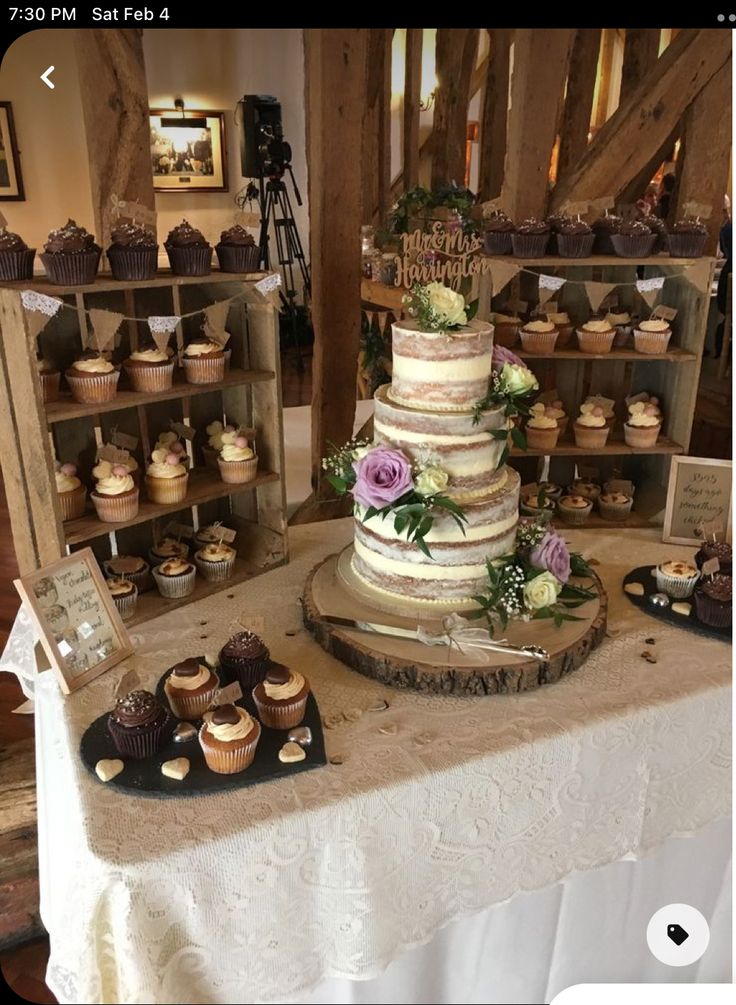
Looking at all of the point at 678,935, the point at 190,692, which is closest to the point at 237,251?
the point at 190,692

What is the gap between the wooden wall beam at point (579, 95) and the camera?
356cm

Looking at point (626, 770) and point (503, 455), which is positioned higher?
point (503, 455)

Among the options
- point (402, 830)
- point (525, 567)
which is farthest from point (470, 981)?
point (525, 567)

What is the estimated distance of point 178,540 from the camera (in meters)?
1.90

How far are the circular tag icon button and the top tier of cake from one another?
1.08 meters

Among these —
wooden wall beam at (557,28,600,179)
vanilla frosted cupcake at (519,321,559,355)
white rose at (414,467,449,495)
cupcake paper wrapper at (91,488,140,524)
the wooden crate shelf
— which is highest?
wooden wall beam at (557,28,600,179)

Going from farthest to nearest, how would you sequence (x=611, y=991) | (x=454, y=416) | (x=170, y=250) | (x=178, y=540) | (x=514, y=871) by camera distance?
(x=178, y=540)
(x=170, y=250)
(x=454, y=416)
(x=514, y=871)
(x=611, y=991)

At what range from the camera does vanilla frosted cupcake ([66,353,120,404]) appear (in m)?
1.57

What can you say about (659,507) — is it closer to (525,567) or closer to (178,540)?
(525,567)

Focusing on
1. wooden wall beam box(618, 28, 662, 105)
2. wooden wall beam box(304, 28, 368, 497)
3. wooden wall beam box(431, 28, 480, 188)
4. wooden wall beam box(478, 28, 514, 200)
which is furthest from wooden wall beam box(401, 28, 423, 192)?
wooden wall beam box(304, 28, 368, 497)

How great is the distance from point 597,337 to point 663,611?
0.77 meters

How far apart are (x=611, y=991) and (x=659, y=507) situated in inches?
53.4

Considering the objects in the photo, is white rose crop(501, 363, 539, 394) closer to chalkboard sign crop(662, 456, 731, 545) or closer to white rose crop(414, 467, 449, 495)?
white rose crop(414, 467, 449, 495)

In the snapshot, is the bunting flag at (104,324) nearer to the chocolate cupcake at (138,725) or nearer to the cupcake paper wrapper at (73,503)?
the cupcake paper wrapper at (73,503)
